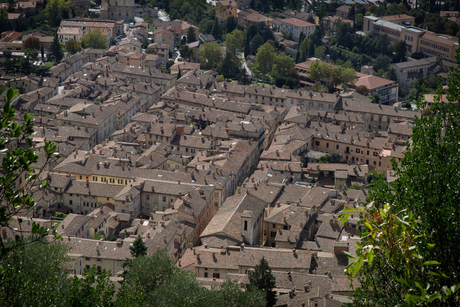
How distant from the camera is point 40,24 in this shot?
11081cm

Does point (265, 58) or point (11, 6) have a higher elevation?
point (11, 6)

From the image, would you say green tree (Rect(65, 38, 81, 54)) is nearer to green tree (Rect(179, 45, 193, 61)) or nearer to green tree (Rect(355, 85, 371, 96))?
green tree (Rect(179, 45, 193, 61))

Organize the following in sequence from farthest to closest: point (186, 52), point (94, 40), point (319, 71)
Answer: point (94, 40), point (186, 52), point (319, 71)

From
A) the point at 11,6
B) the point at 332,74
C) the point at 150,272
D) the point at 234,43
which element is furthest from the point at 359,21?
the point at 150,272

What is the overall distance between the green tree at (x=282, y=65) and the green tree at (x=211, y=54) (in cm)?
975

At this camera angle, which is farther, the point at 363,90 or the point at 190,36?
the point at 190,36

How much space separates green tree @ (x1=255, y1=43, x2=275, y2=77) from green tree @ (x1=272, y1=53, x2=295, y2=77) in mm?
1503

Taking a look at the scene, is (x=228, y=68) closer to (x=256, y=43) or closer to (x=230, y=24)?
(x=256, y=43)

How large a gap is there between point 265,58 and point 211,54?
29.0ft

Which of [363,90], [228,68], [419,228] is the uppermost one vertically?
[419,228]

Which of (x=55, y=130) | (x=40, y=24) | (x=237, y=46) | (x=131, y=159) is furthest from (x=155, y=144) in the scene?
(x=40, y=24)

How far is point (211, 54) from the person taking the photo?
9788 cm

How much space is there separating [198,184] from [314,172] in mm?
13169

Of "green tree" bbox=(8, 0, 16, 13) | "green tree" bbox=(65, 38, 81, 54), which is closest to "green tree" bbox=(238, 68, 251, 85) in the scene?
"green tree" bbox=(65, 38, 81, 54)
